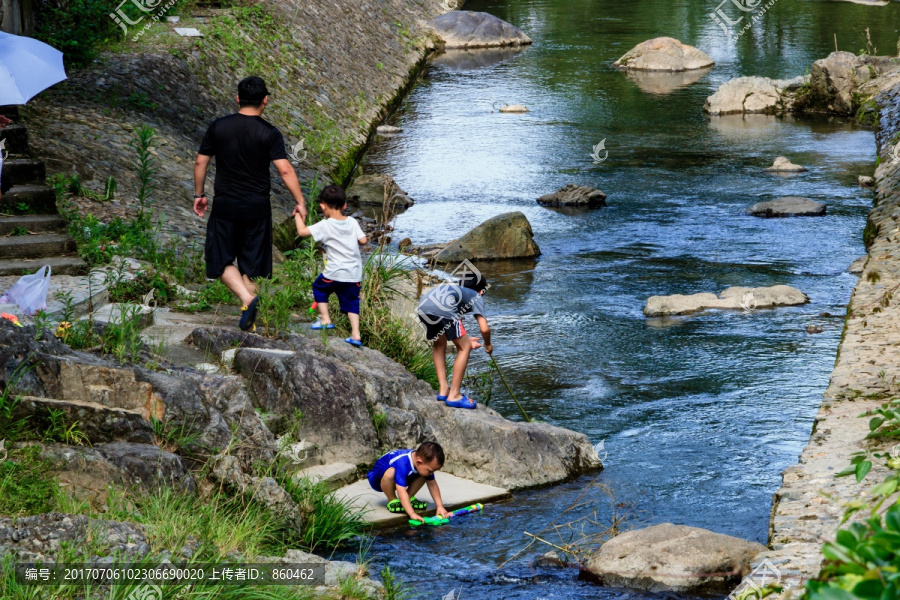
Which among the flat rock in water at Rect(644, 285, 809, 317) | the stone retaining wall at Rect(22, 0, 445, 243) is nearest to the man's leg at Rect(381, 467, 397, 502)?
the stone retaining wall at Rect(22, 0, 445, 243)

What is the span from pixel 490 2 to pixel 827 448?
39158 mm

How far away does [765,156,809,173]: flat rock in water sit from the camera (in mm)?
20016

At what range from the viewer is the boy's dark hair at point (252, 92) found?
7715mm

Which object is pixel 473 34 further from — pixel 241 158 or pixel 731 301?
pixel 241 158

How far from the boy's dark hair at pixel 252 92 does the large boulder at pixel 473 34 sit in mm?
27754

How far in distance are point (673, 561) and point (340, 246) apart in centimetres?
367

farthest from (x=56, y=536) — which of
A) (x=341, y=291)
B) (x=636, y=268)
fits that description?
Result: (x=636, y=268)

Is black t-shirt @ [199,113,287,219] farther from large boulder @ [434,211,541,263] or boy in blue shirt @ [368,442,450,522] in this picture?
large boulder @ [434,211,541,263]

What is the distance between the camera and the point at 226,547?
5484 millimetres

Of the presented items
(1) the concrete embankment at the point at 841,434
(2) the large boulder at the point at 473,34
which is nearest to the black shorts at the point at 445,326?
(1) the concrete embankment at the point at 841,434

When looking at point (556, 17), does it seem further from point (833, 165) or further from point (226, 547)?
point (226, 547)

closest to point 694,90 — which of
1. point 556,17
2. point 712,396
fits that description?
point 556,17

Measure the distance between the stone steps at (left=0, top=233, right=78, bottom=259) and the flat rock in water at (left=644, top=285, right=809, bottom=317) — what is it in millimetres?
7271

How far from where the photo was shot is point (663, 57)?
102 ft
